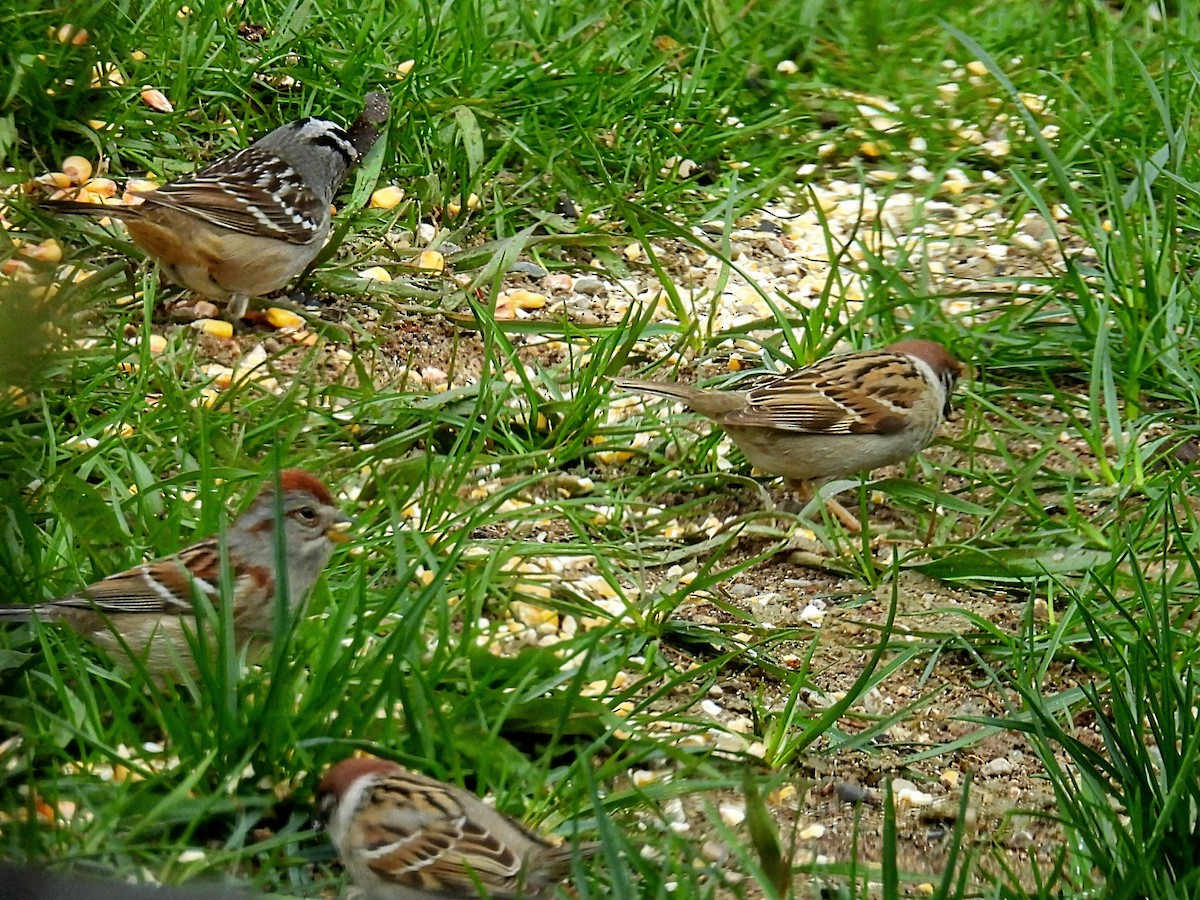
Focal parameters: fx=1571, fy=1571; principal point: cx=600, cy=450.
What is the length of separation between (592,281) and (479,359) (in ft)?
2.27

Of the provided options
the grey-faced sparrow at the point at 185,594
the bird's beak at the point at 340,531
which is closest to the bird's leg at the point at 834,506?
the bird's beak at the point at 340,531

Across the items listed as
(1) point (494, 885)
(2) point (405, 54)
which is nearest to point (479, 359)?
(2) point (405, 54)

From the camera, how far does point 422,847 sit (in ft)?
9.26

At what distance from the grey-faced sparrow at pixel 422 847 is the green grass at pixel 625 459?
0.11 meters

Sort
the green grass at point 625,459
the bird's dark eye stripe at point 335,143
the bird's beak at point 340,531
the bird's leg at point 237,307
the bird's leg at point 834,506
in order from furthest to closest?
the bird's dark eye stripe at point 335,143 → the bird's leg at point 237,307 → the bird's leg at point 834,506 → the bird's beak at point 340,531 → the green grass at point 625,459

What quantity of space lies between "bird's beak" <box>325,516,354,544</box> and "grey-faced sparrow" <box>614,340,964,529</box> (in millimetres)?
1075

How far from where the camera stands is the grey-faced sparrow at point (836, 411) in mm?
4574

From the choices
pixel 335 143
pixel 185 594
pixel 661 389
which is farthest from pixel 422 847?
pixel 335 143

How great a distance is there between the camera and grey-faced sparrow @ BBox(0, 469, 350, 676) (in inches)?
126

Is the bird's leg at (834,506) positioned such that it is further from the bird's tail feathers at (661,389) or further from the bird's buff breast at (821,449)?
the bird's tail feathers at (661,389)

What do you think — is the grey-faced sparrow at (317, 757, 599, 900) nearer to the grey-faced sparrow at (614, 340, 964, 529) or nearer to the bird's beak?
the bird's beak

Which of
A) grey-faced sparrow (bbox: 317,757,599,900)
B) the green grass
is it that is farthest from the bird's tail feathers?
grey-faced sparrow (bbox: 317,757,599,900)

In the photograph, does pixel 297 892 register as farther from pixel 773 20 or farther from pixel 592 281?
pixel 773 20

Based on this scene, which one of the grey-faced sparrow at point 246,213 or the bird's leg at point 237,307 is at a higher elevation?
the grey-faced sparrow at point 246,213
